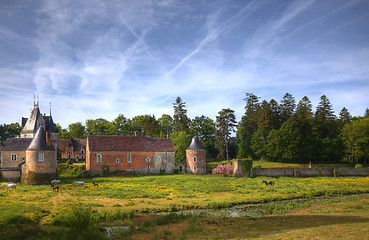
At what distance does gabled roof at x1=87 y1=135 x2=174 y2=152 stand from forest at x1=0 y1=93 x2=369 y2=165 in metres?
4.26

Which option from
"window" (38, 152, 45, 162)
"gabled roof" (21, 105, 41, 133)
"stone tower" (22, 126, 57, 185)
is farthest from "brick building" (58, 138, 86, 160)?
"window" (38, 152, 45, 162)

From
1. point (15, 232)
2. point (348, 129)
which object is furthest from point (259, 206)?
point (348, 129)

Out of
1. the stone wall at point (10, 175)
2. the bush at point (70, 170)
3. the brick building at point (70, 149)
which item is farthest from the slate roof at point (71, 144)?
the stone wall at point (10, 175)

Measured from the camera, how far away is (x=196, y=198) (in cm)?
2453

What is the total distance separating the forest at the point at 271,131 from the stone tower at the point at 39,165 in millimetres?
24636

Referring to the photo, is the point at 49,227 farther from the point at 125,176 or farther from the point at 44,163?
the point at 125,176

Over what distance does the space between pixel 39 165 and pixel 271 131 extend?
43718 millimetres

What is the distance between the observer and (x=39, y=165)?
3478 centimetres

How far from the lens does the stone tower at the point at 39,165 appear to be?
34406mm

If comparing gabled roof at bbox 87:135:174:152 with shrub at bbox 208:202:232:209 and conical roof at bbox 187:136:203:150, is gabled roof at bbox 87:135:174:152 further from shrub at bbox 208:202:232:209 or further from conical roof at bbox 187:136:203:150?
shrub at bbox 208:202:232:209

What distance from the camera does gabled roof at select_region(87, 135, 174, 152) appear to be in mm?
48469

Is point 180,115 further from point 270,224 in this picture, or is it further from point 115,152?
point 270,224

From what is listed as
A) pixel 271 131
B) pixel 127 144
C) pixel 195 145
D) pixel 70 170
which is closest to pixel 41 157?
pixel 70 170

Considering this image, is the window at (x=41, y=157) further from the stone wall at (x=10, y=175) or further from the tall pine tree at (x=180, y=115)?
the tall pine tree at (x=180, y=115)
